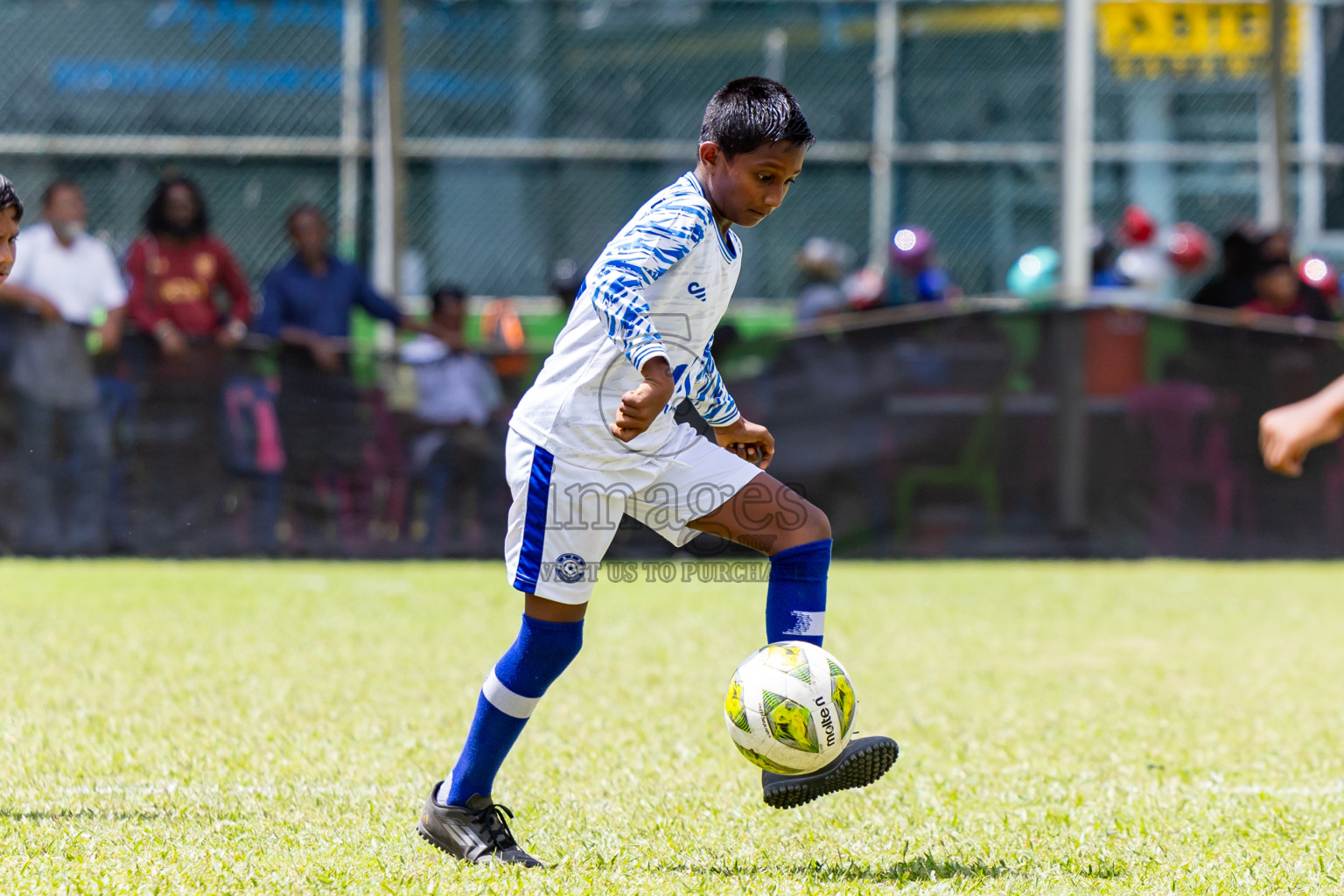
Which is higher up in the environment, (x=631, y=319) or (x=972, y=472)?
(x=631, y=319)

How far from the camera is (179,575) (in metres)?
8.49

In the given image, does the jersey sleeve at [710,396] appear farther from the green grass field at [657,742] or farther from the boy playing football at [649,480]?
the green grass field at [657,742]

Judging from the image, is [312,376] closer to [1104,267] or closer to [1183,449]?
[1183,449]

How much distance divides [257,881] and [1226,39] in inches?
571

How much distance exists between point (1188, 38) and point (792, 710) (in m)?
13.5

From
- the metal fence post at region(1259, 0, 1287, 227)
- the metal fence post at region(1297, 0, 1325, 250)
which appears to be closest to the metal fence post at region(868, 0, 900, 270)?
the metal fence post at region(1259, 0, 1287, 227)

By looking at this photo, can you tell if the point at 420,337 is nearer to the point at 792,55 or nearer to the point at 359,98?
the point at 359,98

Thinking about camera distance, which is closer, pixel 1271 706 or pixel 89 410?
pixel 1271 706

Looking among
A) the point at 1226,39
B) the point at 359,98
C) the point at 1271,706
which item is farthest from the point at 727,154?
the point at 1226,39

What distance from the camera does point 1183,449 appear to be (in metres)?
9.39

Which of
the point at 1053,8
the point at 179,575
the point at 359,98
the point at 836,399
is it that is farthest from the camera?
the point at 1053,8

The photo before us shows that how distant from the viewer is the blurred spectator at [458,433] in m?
9.20

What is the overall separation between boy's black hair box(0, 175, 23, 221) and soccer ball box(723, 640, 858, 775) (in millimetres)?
2083

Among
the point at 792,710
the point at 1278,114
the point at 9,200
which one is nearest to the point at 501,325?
the point at 1278,114
